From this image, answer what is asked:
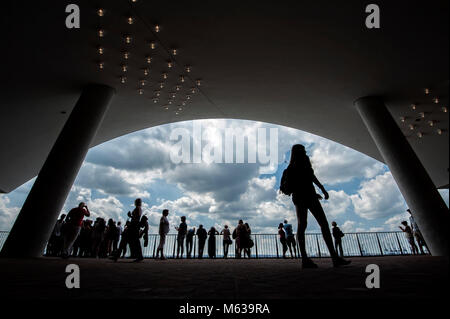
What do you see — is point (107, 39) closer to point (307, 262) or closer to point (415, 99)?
point (307, 262)

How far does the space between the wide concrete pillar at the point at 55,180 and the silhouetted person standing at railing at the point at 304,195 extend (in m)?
7.64

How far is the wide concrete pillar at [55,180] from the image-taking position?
6734 millimetres

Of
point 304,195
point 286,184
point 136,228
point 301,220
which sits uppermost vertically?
point 286,184

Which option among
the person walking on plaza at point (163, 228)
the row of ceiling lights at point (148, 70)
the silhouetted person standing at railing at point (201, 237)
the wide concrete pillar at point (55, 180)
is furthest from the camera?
the silhouetted person standing at railing at point (201, 237)

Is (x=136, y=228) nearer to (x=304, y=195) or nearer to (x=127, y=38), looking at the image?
(x=304, y=195)

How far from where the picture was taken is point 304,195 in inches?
150

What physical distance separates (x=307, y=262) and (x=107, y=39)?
30.8ft

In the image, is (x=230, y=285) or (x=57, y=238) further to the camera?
(x=57, y=238)

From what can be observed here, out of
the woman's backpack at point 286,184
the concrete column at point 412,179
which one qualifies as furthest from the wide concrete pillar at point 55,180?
the concrete column at point 412,179

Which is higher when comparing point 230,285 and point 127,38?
point 127,38

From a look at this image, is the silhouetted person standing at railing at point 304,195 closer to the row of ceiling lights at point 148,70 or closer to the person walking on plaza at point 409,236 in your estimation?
the row of ceiling lights at point 148,70

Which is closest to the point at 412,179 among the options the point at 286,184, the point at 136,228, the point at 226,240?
the point at 286,184

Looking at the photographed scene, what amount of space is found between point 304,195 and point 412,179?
7.35 m

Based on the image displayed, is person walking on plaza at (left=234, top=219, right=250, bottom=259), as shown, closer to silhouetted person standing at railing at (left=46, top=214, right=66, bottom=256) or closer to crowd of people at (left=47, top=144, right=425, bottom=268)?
crowd of people at (left=47, top=144, right=425, bottom=268)
